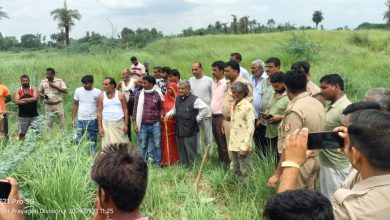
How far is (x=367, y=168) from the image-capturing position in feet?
5.99

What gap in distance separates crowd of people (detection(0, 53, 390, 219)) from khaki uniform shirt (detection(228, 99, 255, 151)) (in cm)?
1

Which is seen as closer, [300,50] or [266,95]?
[266,95]

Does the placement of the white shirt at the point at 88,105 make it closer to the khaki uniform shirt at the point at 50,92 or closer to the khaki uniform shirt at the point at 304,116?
the khaki uniform shirt at the point at 50,92

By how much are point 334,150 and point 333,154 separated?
42mm

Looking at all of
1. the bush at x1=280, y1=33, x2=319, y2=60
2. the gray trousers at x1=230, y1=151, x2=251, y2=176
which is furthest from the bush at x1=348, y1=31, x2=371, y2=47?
the gray trousers at x1=230, y1=151, x2=251, y2=176

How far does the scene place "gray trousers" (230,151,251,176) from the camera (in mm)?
4859

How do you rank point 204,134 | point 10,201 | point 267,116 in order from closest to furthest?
point 10,201 → point 267,116 → point 204,134

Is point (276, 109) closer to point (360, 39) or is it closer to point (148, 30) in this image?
point (360, 39)

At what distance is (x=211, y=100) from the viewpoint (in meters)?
6.32

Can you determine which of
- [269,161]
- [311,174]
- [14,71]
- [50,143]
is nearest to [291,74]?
[311,174]

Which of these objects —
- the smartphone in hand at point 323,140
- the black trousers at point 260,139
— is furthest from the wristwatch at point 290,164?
the black trousers at point 260,139

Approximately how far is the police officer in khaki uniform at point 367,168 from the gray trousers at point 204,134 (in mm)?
4211

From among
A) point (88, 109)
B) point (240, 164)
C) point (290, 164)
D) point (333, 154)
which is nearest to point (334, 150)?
point (333, 154)

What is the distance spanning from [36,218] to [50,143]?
999 mm
